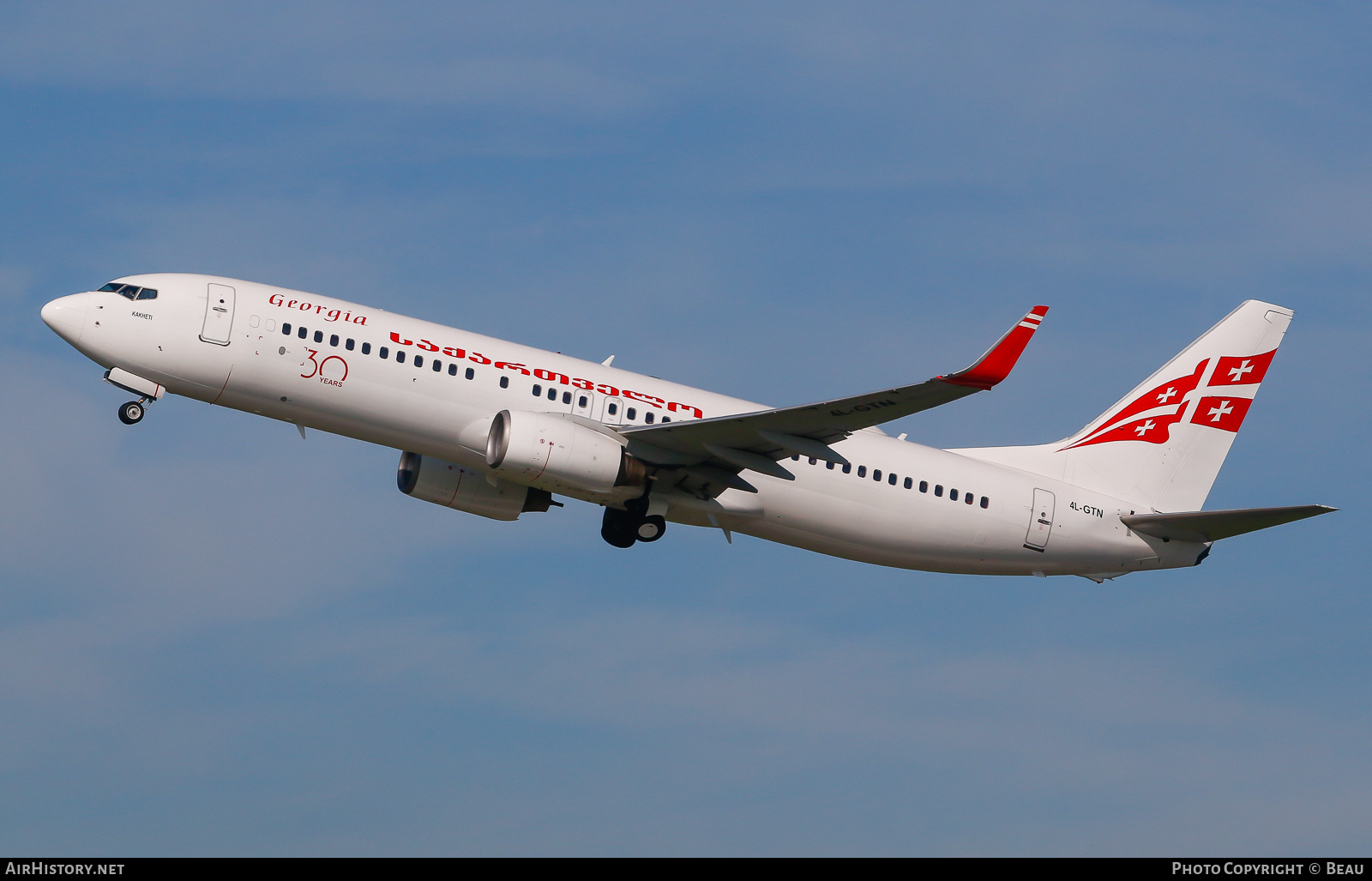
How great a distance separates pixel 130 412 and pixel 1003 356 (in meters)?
20.1

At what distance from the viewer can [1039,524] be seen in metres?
38.6

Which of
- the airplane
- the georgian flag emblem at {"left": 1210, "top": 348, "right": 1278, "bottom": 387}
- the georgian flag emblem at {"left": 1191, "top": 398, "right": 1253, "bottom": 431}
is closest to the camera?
the airplane

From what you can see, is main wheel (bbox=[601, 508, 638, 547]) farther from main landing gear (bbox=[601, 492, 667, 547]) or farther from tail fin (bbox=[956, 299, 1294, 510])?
tail fin (bbox=[956, 299, 1294, 510])

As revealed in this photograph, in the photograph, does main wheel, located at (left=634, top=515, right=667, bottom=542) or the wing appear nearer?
the wing

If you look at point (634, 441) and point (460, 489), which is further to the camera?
point (460, 489)

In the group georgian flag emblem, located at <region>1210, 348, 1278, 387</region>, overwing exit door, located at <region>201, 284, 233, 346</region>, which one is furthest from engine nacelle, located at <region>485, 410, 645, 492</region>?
georgian flag emblem, located at <region>1210, 348, 1278, 387</region>

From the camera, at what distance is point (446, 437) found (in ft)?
111

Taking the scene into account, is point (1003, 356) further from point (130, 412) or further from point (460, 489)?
point (130, 412)

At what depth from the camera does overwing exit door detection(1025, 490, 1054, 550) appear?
38562mm

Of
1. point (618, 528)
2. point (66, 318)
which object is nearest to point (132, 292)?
point (66, 318)

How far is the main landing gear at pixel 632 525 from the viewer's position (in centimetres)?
3609

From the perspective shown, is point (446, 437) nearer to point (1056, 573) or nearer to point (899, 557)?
point (899, 557)

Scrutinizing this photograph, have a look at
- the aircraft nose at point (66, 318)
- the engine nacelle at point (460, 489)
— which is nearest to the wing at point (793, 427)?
the engine nacelle at point (460, 489)
